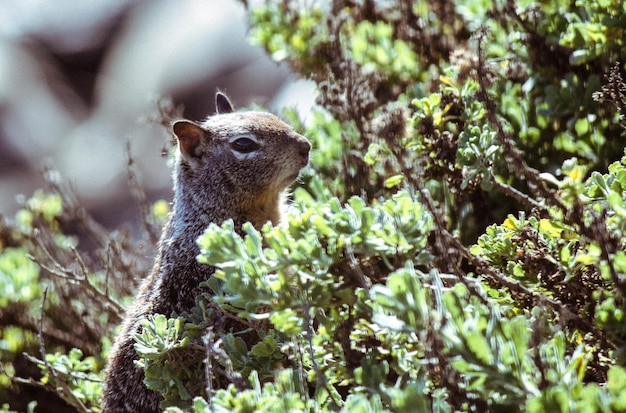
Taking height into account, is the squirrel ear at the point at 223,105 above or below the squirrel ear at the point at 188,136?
above

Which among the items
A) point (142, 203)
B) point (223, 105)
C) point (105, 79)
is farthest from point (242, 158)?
point (105, 79)

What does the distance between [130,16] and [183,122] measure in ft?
22.5

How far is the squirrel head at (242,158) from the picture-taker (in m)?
3.91

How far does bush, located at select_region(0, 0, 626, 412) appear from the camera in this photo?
5.87 ft

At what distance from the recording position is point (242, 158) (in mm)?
3973

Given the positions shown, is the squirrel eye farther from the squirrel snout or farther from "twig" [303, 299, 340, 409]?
"twig" [303, 299, 340, 409]

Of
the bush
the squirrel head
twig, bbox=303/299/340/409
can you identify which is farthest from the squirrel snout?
twig, bbox=303/299/340/409

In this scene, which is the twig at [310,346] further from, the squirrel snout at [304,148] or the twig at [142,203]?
the twig at [142,203]

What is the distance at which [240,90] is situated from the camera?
8.91 meters

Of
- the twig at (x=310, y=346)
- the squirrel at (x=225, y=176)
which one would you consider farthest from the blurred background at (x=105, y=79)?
the twig at (x=310, y=346)

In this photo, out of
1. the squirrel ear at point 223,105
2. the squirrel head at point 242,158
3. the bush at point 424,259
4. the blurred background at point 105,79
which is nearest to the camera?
the bush at point 424,259

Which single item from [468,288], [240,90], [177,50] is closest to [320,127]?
[468,288]

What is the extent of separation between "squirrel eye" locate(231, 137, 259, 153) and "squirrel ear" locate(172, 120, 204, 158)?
22cm

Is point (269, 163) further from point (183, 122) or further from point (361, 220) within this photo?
point (361, 220)
